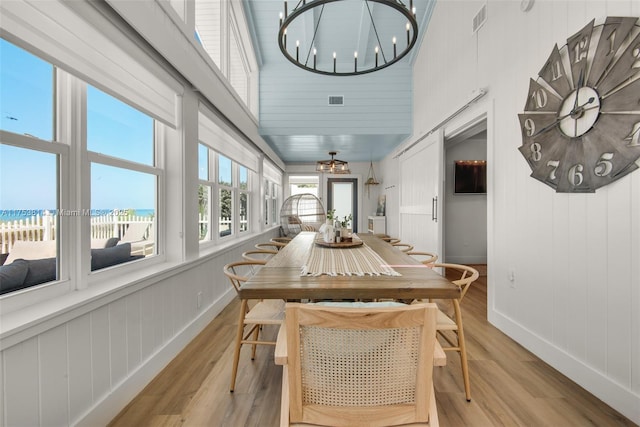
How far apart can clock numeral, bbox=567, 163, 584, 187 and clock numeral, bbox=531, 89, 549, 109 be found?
0.55 metres

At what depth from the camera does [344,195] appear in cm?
826

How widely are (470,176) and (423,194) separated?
1.95 metres

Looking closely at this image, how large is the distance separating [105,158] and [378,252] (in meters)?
1.92

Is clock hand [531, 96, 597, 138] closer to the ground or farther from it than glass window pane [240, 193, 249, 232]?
farther from it

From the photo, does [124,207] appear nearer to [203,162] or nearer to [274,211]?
[203,162]

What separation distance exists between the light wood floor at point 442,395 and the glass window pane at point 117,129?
149cm

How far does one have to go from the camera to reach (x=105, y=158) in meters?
1.64

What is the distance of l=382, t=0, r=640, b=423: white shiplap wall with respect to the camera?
1.51 m

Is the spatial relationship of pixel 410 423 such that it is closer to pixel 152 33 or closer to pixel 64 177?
pixel 64 177

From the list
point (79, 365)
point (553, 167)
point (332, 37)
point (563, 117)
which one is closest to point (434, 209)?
point (553, 167)

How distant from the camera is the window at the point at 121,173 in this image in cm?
158

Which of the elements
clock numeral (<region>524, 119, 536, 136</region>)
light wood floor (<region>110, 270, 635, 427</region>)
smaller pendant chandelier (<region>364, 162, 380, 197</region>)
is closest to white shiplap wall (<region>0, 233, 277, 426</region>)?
light wood floor (<region>110, 270, 635, 427</region>)

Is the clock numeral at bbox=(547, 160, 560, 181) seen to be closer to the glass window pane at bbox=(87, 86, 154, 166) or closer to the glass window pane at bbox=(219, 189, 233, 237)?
the glass window pane at bbox=(87, 86, 154, 166)

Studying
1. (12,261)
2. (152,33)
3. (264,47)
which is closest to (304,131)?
(264,47)
